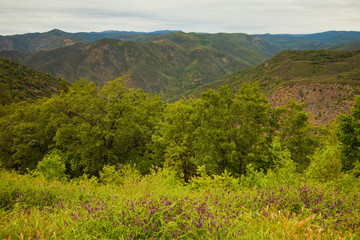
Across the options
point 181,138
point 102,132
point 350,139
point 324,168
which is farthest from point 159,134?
point 350,139

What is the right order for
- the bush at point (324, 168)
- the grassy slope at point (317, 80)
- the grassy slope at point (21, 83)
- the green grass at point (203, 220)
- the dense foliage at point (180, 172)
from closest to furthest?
1. the green grass at point (203, 220)
2. the dense foliage at point (180, 172)
3. the bush at point (324, 168)
4. the grassy slope at point (21, 83)
5. the grassy slope at point (317, 80)

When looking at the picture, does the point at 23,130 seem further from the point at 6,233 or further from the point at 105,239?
the point at 105,239

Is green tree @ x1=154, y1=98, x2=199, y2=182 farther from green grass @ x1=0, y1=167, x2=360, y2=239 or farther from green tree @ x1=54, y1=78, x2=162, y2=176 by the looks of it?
green grass @ x1=0, y1=167, x2=360, y2=239

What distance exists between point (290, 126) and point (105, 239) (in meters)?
19.5

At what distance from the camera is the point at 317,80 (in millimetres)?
91062

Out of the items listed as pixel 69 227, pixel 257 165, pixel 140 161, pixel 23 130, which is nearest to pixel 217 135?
pixel 257 165

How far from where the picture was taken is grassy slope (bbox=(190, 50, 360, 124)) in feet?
246

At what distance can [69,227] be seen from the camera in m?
4.50

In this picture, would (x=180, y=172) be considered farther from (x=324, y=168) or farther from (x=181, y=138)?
(x=324, y=168)

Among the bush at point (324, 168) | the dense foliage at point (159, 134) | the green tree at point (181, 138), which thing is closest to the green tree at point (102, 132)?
the dense foliage at point (159, 134)

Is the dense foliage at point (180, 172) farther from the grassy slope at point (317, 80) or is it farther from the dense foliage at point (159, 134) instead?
the grassy slope at point (317, 80)

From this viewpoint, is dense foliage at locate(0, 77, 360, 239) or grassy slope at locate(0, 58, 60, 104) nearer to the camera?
dense foliage at locate(0, 77, 360, 239)

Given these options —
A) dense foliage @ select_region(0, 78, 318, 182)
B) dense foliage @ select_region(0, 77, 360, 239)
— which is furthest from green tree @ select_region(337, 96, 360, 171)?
dense foliage @ select_region(0, 78, 318, 182)

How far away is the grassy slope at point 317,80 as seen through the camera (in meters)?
75.0
